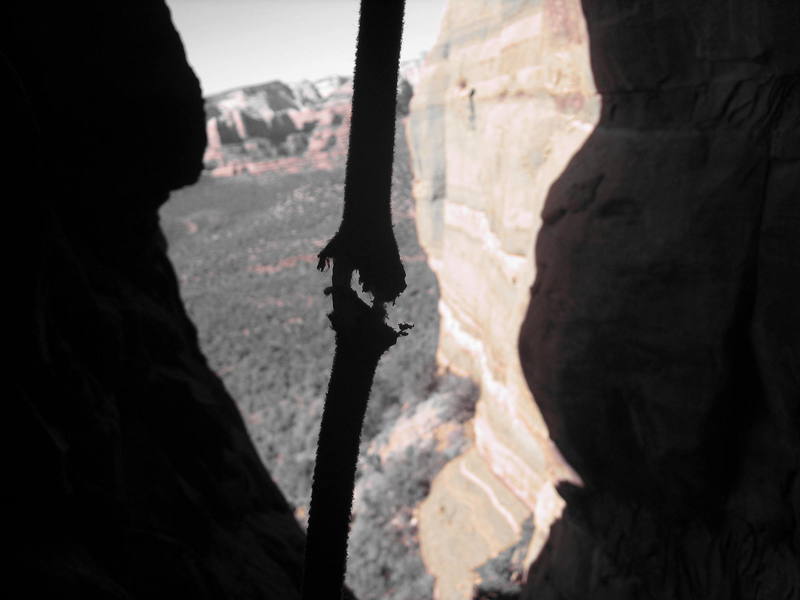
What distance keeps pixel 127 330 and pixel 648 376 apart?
417 cm

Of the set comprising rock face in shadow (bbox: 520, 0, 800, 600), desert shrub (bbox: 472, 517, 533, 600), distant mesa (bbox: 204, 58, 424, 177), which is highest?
distant mesa (bbox: 204, 58, 424, 177)

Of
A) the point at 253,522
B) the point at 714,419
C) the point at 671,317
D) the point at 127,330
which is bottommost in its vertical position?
the point at 253,522

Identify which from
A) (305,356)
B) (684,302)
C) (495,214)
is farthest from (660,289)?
(305,356)

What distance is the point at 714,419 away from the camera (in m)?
3.74

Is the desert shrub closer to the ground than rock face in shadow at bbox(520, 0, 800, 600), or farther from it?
closer to the ground

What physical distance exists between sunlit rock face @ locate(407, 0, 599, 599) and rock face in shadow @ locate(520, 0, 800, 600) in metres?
0.69

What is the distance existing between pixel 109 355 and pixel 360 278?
2.34 meters

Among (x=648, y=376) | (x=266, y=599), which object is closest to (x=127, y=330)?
(x=266, y=599)

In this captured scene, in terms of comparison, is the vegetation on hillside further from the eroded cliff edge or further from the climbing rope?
the climbing rope

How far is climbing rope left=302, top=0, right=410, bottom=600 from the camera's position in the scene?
2.16 meters

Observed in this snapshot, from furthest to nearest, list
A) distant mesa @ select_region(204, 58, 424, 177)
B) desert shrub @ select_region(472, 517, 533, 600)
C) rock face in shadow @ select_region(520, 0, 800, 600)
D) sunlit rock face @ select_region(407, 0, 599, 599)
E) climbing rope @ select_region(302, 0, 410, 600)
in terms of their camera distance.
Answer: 1. distant mesa @ select_region(204, 58, 424, 177)
2. desert shrub @ select_region(472, 517, 533, 600)
3. sunlit rock face @ select_region(407, 0, 599, 599)
4. rock face in shadow @ select_region(520, 0, 800, 600)
5. climbing rope @ select_region(302, 0, 410, 600)

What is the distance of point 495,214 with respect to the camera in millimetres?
7633

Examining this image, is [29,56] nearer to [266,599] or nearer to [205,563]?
[205,563]

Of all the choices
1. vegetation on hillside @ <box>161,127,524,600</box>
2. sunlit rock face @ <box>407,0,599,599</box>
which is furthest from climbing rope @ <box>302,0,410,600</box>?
vegetation on hillside @ <box>161,127,524,600</box>
